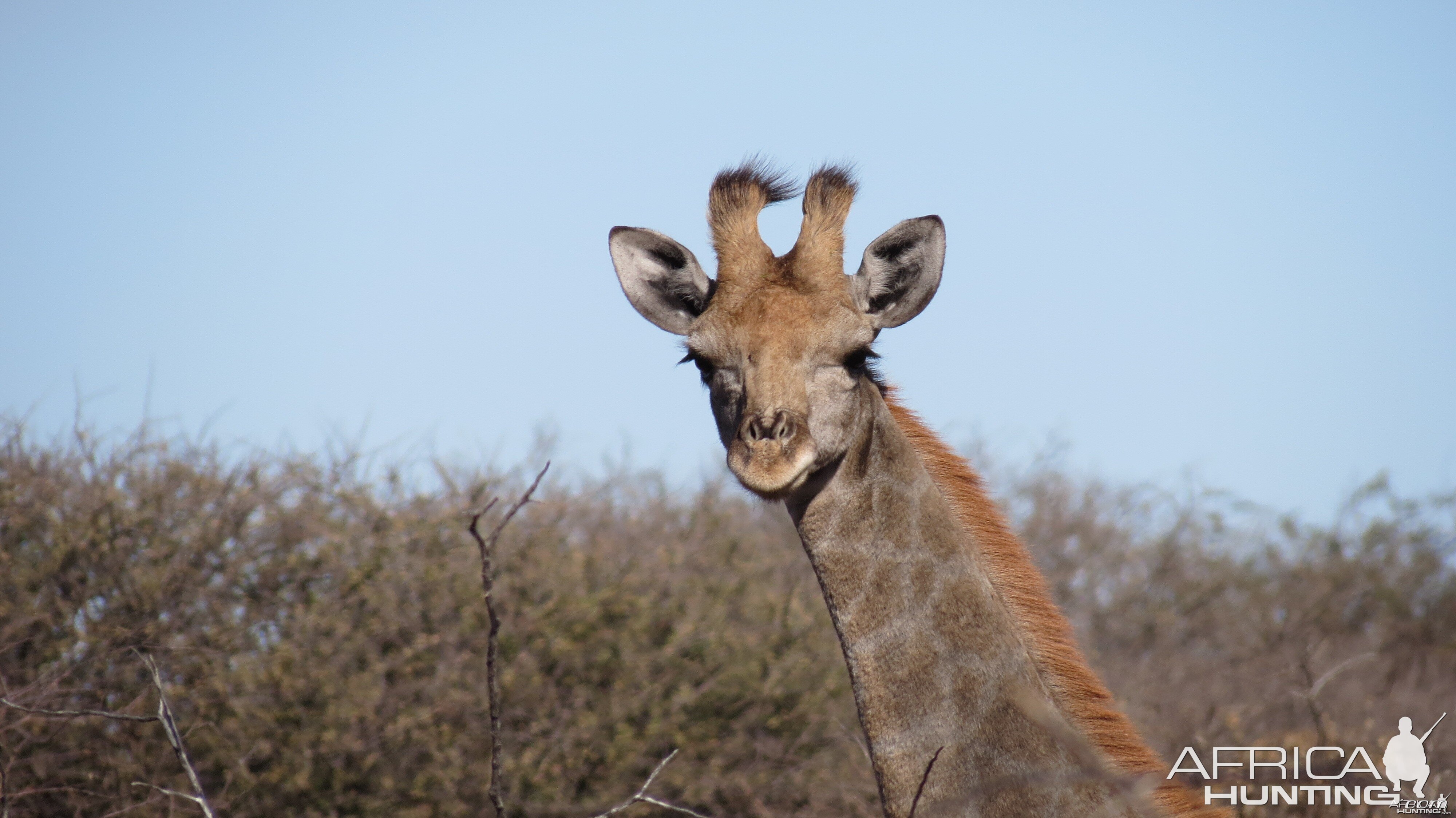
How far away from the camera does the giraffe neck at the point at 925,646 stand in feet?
12.6

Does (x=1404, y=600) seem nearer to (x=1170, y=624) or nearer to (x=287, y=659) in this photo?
(x=1170, y=624)

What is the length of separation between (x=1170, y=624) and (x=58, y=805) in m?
13.0

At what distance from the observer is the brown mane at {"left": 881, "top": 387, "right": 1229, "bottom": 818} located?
12.9ft

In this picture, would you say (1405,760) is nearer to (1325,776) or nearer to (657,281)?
(1325,776)

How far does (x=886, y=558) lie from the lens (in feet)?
14.0

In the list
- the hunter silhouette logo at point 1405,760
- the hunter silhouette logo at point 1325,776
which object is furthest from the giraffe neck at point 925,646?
the hunter silhouette logo at point 1405,760

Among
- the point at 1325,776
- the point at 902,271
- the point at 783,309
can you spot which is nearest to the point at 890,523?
the point at 783,309

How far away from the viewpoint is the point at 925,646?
4078 mm

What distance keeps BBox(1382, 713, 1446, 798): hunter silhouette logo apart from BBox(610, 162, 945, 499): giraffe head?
3.07 metres

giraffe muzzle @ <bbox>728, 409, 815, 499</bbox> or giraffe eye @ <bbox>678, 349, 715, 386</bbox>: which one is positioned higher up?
giraffe eye @ <bbox>678, 349, 715, 386</bbox>

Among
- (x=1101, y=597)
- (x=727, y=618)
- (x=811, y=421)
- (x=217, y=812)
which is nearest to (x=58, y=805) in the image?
(x=217, y=812)

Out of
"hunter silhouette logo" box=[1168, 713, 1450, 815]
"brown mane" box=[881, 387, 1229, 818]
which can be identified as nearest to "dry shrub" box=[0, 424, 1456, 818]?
"hunter silhouette logo" box=[1168, 713, 1450, 815]

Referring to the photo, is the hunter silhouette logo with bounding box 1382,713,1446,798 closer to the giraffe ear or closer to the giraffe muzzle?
the giraffe ear

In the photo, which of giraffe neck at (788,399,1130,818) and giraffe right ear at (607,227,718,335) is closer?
Result: giraffe neck at (788,399,1130,818)
